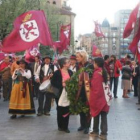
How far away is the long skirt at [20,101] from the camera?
396 inches

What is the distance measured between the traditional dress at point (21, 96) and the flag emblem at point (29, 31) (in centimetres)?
131

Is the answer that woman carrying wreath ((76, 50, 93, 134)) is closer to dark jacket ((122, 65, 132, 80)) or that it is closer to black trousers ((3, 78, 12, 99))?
black trousers ((3, 78, 12, 99))

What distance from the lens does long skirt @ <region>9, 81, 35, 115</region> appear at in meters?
10.0

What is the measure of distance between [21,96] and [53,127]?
1.77 m

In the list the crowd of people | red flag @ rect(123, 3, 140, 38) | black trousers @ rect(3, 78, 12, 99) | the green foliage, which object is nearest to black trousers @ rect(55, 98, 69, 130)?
the crowd of people

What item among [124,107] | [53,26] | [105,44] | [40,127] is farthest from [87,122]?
[105,44]

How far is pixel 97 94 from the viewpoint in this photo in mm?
7461

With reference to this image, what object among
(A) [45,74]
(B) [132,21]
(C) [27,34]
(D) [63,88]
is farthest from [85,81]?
(B) [132,21]

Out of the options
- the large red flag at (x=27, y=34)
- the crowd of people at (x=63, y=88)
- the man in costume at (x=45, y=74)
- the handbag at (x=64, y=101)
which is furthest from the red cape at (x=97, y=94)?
the man in costume at (x=45, y=74)

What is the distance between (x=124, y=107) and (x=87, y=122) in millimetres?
4407

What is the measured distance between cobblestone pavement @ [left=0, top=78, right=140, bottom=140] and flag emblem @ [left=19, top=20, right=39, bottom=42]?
6.96 ft

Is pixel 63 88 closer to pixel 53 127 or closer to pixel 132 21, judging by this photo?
pixel 53 127

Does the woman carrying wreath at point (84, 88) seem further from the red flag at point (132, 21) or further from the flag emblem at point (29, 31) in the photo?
the red flag at point (132, 21)

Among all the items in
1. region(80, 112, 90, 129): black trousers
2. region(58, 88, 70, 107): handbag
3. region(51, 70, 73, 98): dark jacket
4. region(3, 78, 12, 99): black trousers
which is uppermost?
region(51, 70, 73, 98): dark jacket
